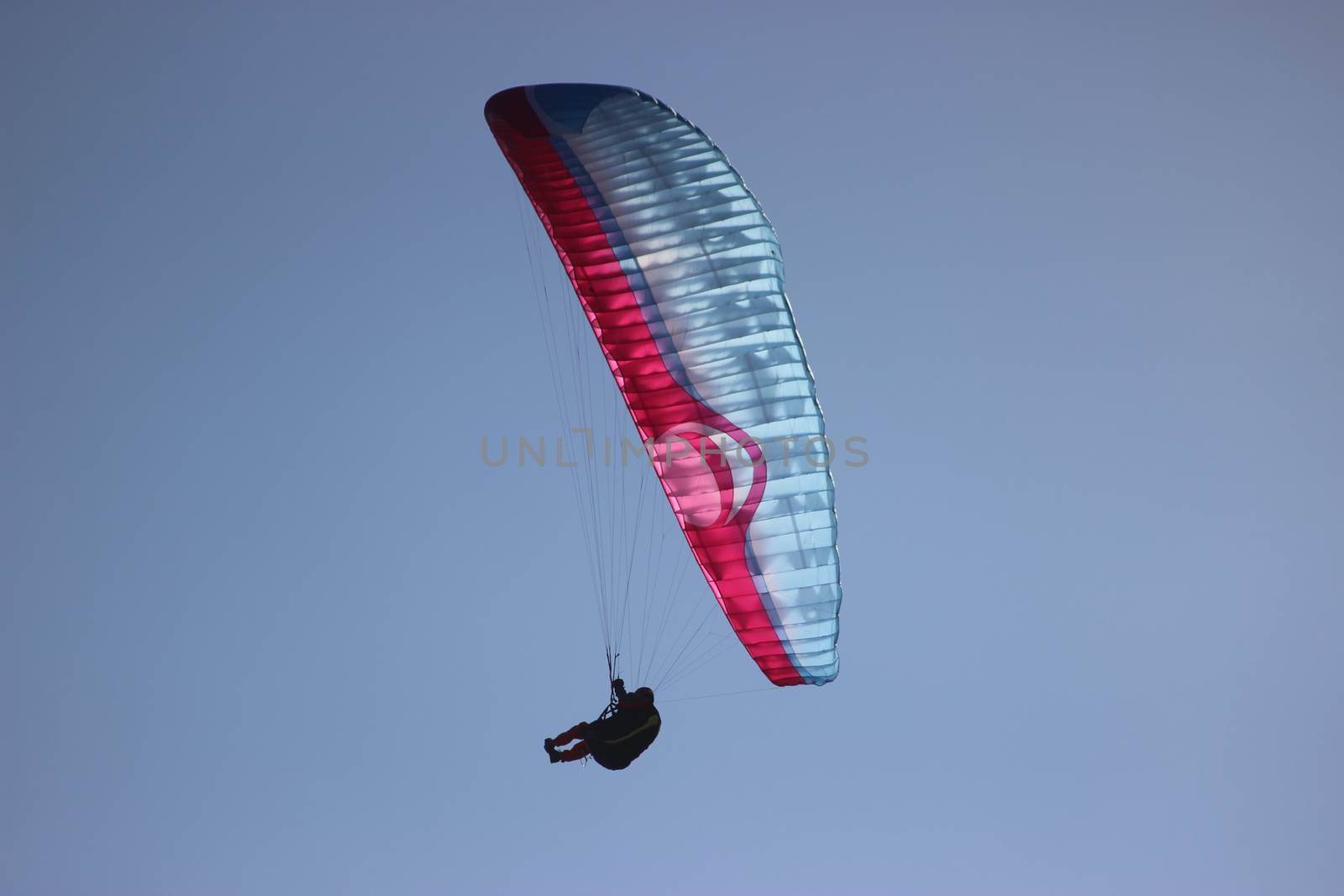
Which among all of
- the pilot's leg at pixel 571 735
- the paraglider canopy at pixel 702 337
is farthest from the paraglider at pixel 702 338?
the pilot's leg at pixel 571 735

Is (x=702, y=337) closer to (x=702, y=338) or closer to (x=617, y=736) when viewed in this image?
(x=702, y=338)

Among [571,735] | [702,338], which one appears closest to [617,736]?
[571,735]

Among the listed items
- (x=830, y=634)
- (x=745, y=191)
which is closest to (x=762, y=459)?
(x=830, y=634)

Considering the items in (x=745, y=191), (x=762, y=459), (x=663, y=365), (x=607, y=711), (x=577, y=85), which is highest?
(x=577, y=85)

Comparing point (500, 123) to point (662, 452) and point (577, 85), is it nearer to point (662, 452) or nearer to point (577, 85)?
point (577, 85)

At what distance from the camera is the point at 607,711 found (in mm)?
16516

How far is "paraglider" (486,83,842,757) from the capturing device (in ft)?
56.1

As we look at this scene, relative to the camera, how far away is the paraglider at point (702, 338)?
17094mm

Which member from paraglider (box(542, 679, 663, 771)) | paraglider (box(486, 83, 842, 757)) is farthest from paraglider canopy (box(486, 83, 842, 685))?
paraglider (box(542, 679, 663, 771))

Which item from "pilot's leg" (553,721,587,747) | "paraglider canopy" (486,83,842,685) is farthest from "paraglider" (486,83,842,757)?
"pilot's leg" (553,721,587,747)

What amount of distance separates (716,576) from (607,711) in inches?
83.4

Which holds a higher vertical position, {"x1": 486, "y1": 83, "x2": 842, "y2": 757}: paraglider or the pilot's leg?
{"x1": 486, "y1": 83, "x2": 842, "y2": 757}: paraglider

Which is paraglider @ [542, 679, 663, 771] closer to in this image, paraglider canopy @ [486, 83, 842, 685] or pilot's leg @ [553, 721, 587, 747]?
pilot's leg @ [553, 721, 587, 747]

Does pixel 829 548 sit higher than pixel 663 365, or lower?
lower
